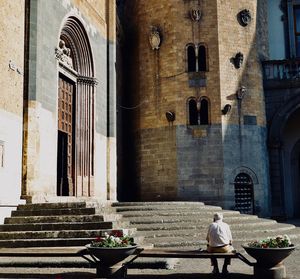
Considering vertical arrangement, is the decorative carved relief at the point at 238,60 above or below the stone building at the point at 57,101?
above

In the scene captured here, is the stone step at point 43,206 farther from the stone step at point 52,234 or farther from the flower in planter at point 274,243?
the flower in planter at point 274,243

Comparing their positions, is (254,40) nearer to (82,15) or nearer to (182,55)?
(182,55)

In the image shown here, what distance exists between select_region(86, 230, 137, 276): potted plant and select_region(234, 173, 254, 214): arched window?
1236 cm

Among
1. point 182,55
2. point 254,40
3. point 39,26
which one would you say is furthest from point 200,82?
point 39,26

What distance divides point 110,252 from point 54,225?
342cm

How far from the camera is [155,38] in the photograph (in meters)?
20.8

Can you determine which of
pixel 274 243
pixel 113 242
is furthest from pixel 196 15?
pixel 113 242

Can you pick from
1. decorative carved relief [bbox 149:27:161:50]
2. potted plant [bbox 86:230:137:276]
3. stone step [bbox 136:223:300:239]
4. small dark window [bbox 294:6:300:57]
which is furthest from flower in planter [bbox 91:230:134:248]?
small dark window [bbox 294:6:300:57]

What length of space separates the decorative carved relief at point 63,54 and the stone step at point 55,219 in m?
5.27

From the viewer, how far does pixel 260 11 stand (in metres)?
21.9

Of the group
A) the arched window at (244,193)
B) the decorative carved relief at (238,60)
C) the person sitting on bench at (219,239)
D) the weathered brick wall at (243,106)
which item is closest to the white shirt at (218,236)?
the person sitting on bench at (219,239)

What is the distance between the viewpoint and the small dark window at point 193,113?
2019cm

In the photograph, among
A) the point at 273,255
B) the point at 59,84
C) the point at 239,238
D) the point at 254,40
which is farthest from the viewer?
the point at 254,40

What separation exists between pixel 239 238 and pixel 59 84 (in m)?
7.41
